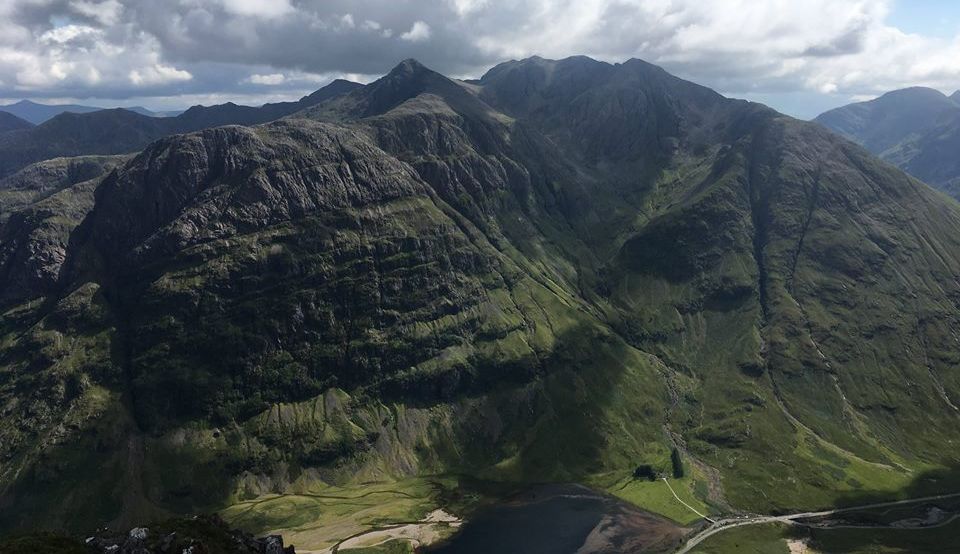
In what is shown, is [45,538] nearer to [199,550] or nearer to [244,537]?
[199,550]

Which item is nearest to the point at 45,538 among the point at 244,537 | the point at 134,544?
the point at 134,544

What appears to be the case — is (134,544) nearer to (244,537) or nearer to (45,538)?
(45,538)

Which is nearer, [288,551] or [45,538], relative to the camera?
[45,538]

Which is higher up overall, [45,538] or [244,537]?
[45,538]

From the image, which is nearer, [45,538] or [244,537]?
[45,538]

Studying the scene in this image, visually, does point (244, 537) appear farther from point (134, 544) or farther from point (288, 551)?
point (134, 544)

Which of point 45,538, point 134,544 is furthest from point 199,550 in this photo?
point 45,538

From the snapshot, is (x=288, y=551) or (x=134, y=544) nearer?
(x=134, y=544)
